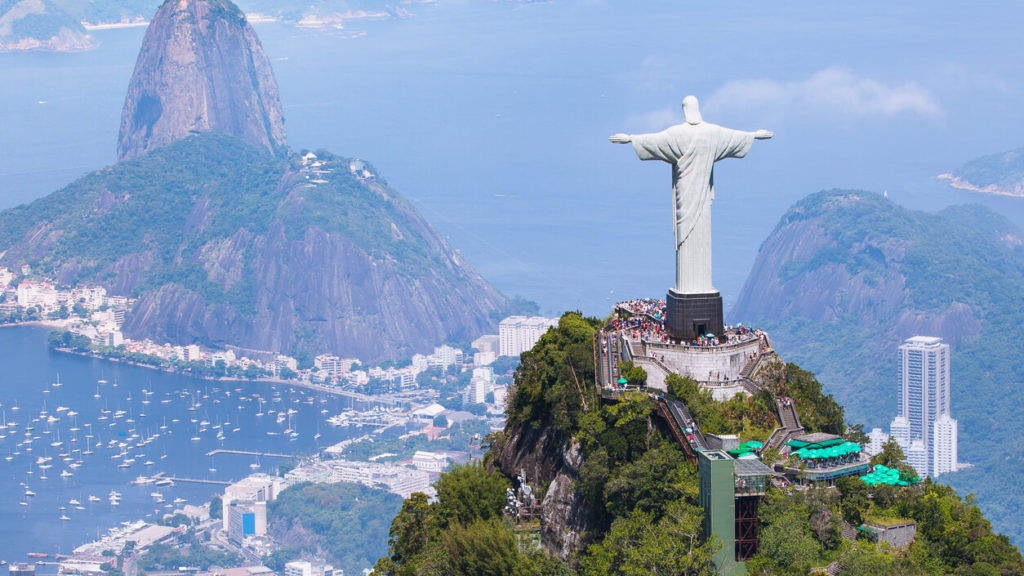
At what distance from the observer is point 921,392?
494 feet

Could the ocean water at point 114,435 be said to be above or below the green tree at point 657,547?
below

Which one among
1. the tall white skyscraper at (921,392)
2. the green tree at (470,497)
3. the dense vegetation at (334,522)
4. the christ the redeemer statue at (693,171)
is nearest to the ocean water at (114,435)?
the dense vegetation at (334,522)

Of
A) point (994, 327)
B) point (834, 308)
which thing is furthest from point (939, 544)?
point (834, 308)

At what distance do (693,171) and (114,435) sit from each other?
12782 cm

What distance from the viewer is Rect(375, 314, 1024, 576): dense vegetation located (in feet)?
117

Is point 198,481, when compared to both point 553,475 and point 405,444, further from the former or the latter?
point 553,475

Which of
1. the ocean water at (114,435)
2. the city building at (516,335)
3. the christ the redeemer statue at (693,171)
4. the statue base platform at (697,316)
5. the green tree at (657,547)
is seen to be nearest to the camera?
the green tree at (657,547)

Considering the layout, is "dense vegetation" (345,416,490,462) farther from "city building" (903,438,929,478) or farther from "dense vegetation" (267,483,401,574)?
"city building" (903,438,929,478)

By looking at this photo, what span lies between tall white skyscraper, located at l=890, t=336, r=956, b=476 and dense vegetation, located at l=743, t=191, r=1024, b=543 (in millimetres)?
3132

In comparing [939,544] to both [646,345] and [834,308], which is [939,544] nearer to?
[646,345]

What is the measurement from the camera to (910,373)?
15150 cm

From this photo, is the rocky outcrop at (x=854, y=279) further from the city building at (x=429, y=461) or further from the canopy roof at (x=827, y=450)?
the canopy roof at (x=827, y=450)

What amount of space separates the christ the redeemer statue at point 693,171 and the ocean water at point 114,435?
9053 cm

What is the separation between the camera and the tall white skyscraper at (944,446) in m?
142
